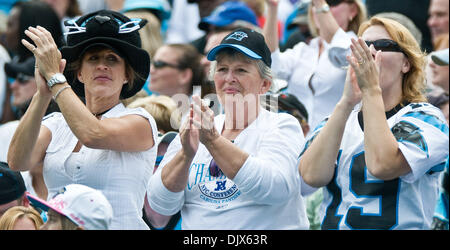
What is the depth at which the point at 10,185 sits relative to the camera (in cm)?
489

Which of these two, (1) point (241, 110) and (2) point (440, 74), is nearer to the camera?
(1) point (241, 110)

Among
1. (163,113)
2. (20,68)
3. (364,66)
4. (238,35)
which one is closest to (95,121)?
(238,35)

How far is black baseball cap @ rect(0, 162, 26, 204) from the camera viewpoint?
4859mm

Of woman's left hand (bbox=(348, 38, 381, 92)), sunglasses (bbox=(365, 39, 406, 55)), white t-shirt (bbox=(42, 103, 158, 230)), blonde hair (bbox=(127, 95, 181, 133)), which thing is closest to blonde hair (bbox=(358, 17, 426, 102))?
sunglasses (bbox=(365, 39, 406, 55))

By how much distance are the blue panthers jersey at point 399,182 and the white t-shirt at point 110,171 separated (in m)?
1.03

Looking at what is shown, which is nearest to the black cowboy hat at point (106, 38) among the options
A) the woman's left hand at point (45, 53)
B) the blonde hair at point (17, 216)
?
the woman's left hand at point (45, 53)

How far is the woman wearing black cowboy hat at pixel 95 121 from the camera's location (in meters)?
4.06

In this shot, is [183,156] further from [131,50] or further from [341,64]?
[341,64]

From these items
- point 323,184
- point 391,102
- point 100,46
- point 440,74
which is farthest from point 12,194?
point 440,74

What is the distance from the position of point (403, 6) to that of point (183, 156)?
4051 millimetres

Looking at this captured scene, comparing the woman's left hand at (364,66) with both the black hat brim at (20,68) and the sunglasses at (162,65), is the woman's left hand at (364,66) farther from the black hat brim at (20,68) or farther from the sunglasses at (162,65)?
the black hat brim at (20,68)

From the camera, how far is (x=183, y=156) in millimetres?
4199

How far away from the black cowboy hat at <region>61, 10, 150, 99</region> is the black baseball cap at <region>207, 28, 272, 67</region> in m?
0.42

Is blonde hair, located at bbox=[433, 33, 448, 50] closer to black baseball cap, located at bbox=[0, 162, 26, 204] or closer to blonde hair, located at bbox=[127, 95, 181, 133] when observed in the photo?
blonde hair, located at bbox=[127, 95, 181, 133]
